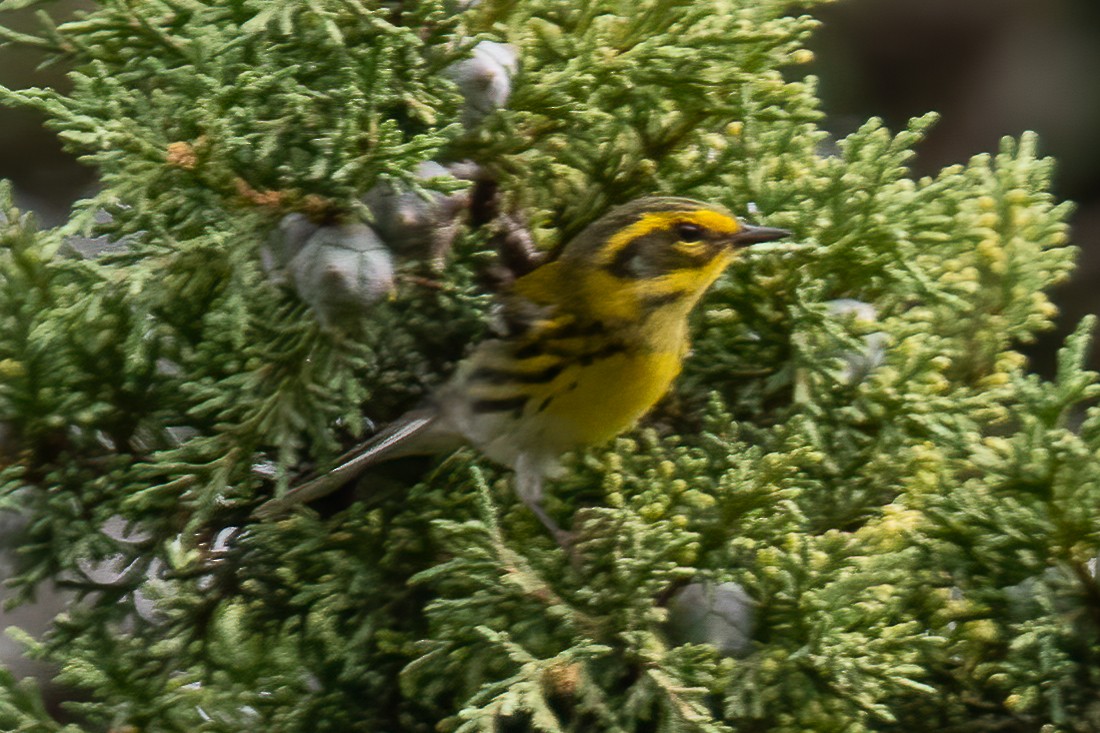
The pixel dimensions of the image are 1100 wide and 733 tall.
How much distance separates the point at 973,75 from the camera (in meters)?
3.09

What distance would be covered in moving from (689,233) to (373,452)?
1.10 feet

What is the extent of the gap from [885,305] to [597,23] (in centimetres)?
36

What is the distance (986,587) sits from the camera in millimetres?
1102

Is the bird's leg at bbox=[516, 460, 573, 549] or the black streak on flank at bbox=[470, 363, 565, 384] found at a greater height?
the black streak on flank at bbox=[470, 363, 565, 384]

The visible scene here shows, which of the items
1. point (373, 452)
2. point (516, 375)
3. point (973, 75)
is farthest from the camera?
point (973, 75)

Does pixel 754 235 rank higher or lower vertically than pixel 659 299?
higher

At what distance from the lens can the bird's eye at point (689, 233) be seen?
1.18 metres

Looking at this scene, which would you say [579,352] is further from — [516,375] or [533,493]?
[533,493]

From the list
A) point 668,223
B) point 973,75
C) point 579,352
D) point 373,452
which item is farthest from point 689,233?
point 973,75

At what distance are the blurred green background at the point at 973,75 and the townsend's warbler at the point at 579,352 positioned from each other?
72.2 inches

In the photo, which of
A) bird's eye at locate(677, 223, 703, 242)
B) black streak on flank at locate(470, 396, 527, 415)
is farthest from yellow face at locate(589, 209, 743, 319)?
black streak on flank at locate(470, 396, 527, 415)

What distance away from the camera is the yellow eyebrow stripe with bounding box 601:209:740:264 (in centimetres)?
117

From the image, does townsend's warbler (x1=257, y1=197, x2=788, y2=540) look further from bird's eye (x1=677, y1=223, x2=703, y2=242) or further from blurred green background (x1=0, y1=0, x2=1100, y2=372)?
blurred green background (x1=0, y1=0, x2=1100, y2=372)

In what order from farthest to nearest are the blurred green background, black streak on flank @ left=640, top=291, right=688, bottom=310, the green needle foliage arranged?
the blurred green background < black streak on flank @ left=640, top=291, right=688, bottom=310 < the green needle foliage
